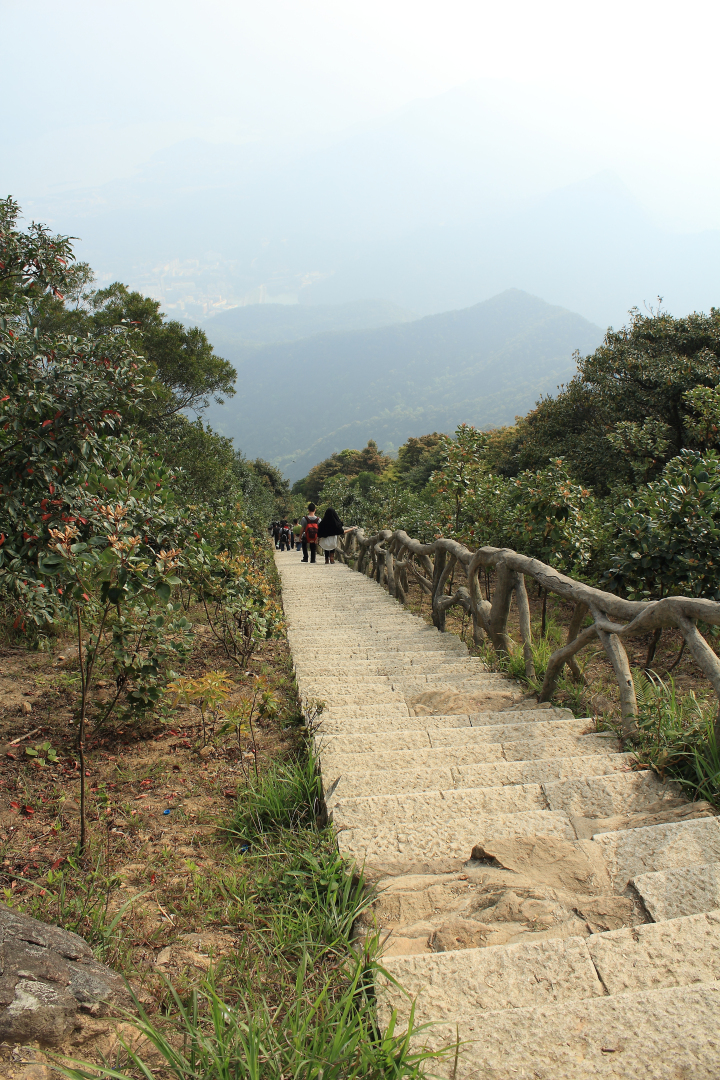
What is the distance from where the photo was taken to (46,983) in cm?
145

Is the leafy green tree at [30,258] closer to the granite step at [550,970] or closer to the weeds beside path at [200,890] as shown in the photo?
the weeds beside path at [200,890]

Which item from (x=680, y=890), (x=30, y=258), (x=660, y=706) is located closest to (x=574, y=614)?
(x=660, y=706)

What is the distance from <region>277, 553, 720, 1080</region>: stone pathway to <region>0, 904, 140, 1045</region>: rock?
73 cm

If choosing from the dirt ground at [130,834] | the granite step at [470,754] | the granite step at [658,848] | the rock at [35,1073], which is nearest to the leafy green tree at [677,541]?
the granite step at [470,754]

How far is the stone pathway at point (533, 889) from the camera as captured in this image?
1.28m

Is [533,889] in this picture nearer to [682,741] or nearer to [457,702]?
[682,741]

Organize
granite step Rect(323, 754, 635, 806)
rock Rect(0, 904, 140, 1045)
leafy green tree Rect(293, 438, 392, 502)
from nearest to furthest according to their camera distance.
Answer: rock Rect(0, 904, 140, 1045), granite step Rect(323, 754, 635, 806), leafy green tree Rect(293, 438, 392, 502)

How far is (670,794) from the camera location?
92.4 inches

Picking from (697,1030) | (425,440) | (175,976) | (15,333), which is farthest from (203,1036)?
(425,440)

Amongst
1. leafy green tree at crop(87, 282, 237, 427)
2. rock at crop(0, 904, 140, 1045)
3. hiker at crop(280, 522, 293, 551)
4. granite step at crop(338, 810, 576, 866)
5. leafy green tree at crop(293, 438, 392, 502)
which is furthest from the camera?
leafy green tree at crop(293, 438, 392, 502)

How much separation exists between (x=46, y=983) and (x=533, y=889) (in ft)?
4.35

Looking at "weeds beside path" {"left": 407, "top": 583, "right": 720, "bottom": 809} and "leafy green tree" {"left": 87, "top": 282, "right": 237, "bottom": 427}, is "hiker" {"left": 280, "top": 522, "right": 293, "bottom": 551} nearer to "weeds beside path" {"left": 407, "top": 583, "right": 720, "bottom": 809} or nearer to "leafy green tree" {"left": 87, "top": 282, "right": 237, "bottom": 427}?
"leafy green tree" {"left": 87, "top": 282, "right": 237, "bottom": 427}

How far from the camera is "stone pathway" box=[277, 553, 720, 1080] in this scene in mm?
1284

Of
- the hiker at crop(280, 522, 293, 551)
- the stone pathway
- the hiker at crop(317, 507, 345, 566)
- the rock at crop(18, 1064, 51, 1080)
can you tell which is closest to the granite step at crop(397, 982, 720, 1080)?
the stone pathway
